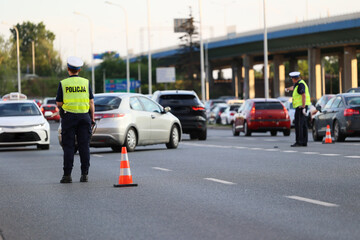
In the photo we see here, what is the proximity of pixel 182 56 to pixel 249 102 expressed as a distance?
8744 cm

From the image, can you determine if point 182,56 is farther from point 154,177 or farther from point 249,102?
point 154,177

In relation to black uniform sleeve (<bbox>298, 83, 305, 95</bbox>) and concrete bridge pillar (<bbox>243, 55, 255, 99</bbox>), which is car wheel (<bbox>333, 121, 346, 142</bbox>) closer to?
black uniform sleeve (<bbox>298, 83, 305, 95</bbox>)

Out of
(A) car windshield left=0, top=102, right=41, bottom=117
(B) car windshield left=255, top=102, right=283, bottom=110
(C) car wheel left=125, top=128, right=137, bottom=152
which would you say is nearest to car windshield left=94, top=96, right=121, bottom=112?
(C) car wheel left=125, top=128, right=137, bottom=152

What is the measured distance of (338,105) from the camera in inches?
1123

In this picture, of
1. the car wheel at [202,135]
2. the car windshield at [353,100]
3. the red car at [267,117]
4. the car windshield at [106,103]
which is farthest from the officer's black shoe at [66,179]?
the red car at [267,117]

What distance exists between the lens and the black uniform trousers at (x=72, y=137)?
48.7 feet

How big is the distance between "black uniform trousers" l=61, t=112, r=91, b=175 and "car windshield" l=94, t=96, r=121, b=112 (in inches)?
350

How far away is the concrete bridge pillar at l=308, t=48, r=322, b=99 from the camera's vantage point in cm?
8693

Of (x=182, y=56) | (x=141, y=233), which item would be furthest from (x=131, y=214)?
(x=182, y=56)

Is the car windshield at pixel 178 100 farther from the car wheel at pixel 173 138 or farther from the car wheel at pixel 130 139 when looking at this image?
the car wheel at pixel 130 139

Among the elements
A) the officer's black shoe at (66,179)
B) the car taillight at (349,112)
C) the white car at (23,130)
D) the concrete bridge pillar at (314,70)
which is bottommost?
the officer's black shoe at (66,179)

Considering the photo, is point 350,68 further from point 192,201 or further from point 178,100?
point 192,201

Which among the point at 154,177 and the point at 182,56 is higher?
the point at 182,56

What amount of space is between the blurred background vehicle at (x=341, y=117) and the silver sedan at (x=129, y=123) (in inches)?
195
